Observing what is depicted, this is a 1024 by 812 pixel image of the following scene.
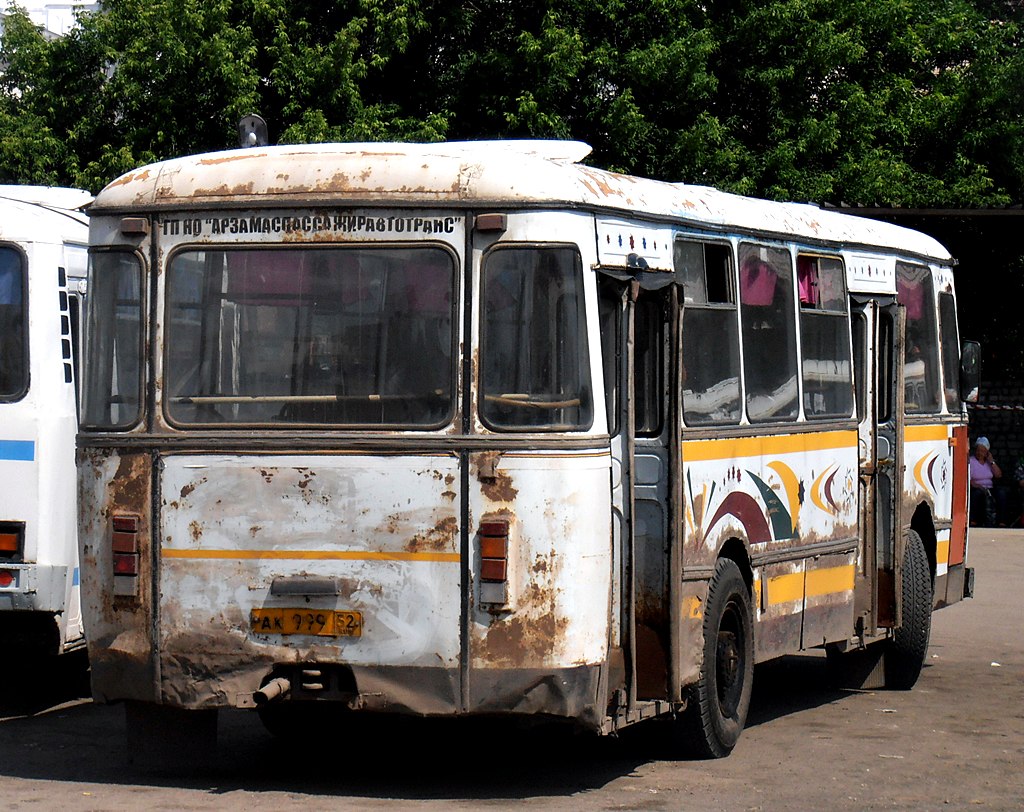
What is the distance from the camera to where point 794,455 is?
10312mm

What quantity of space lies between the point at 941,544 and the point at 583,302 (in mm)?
5934

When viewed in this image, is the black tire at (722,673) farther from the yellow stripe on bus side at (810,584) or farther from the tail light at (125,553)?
the tail light at (125,553)

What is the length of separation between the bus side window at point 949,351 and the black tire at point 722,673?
4.38m

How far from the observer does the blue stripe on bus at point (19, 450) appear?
33.7 feet

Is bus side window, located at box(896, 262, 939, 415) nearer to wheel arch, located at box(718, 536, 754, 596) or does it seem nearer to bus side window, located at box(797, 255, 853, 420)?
bus side window, located at box(797, 255, 853, 420)

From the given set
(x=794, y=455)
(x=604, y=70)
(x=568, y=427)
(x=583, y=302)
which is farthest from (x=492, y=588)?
(x=604, y=70)

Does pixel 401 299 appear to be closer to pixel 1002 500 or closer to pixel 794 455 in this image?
pixel 794 455

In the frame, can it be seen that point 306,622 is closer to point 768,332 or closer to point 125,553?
point 125,553

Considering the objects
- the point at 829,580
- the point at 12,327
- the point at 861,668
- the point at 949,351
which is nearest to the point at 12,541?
the point at 12,327

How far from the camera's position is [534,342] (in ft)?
25.6

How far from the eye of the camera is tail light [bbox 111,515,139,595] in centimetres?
805

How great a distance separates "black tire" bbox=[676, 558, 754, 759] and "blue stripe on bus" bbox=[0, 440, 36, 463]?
373 centimetres

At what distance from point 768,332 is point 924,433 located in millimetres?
3113

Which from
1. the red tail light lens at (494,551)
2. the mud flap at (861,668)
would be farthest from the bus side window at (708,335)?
the mud flap at (861,668)
